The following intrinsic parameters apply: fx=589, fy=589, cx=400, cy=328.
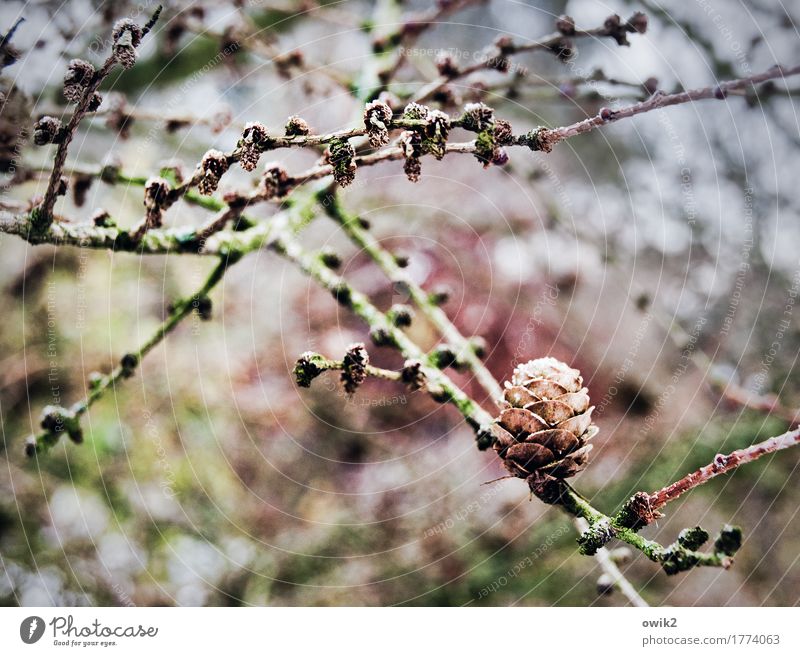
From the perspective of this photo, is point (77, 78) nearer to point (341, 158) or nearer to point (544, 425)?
point (341, 158)

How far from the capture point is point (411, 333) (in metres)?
1.08

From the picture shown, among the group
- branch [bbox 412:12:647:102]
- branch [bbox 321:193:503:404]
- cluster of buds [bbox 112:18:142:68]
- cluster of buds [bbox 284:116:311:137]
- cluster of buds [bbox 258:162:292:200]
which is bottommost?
branch [bbox 321:193:503:404]

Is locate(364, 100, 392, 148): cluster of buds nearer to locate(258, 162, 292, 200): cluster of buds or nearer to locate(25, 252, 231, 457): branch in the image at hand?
locate(258, 162, 292, 200): cluster of buds

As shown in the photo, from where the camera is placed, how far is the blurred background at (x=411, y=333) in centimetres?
85

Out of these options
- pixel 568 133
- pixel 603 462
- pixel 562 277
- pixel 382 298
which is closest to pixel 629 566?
pixel 603 462

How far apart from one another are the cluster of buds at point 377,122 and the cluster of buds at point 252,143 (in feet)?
0.25

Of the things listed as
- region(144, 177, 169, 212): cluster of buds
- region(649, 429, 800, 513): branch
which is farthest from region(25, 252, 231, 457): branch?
region(649, 429, 800, 513): branch

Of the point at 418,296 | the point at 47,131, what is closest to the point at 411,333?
the point at 418,296

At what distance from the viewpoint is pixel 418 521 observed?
97 cm

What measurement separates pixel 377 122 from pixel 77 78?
0.77ft

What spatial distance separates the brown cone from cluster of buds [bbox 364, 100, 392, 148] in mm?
203

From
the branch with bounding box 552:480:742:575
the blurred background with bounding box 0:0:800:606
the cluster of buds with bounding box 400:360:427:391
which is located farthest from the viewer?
the blurred background with bounding box 0:0:800:606

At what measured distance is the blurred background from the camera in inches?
33.4
